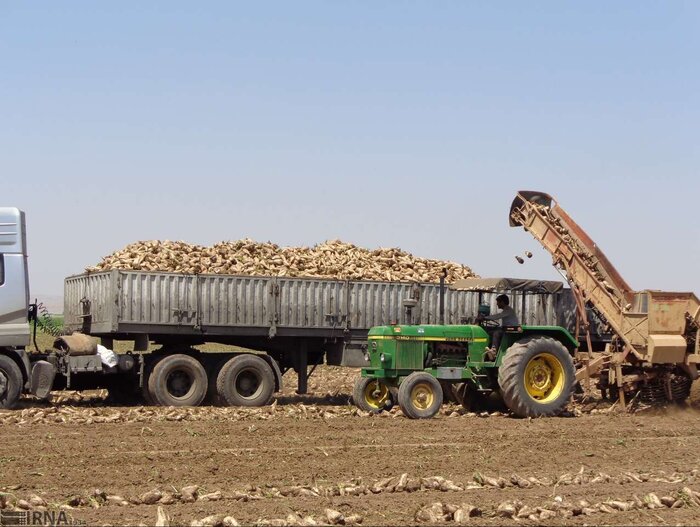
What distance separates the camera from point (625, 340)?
19391 millimetres

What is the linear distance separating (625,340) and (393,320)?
14.3ft

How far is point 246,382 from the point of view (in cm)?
2003

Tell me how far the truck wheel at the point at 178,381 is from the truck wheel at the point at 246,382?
0.38m

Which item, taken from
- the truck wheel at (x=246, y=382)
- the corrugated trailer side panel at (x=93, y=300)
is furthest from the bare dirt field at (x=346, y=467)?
the corrugated trailer side panel at (x=93, y=300)

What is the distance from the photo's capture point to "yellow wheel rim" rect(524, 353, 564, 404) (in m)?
18.1

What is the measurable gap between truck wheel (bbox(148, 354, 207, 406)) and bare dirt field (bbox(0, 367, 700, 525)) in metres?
0.86

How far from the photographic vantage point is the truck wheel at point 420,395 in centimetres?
1708

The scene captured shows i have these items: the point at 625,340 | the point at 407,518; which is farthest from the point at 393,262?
the point at 407,518

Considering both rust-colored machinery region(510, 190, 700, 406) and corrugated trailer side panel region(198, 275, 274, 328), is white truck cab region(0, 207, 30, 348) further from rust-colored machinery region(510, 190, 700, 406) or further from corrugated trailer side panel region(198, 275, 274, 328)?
rust-colored machinery region(510, 190, 700, 406)

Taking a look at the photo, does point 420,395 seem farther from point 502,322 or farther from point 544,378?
point 544,378

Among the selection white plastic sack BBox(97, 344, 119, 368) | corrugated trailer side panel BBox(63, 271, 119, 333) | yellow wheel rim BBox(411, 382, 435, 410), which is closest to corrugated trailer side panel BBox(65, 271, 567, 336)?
corrugated trailer side panel BBox(63, 271, 119, 333)

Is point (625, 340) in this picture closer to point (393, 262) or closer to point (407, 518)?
point (393, 262)

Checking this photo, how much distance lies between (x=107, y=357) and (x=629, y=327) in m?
9.37

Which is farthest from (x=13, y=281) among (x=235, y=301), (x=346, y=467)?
(x=346, y=467)
